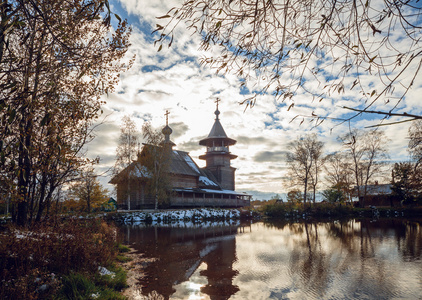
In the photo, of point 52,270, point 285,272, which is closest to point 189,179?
point 285,272

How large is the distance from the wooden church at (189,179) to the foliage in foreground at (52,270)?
23.5 m

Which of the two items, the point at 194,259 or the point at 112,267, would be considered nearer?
the point at 112,267

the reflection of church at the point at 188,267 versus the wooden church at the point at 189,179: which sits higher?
the wooden church at the point at 189,179

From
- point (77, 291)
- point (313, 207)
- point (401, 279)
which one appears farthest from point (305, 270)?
point (313, 207)

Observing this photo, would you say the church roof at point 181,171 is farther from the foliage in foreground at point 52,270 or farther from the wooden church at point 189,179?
the foliage in foreground at point 52,270

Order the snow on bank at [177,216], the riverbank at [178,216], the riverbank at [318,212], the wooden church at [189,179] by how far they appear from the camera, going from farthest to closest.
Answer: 1. the riverbank at [318,212]
2. the wooden church at [189,179]
3. the snow on bank at [177,216]
4. the riverbank at [178,216]

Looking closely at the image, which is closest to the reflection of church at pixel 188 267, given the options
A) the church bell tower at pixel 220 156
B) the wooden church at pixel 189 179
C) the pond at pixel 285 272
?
the pond at pixel 285 272

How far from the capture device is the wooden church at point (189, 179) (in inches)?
1208

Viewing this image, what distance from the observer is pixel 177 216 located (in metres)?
29.6

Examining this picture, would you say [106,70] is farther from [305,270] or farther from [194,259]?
[305,270]

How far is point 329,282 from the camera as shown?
21.1 feet

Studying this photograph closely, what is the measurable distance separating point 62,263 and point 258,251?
7.54m

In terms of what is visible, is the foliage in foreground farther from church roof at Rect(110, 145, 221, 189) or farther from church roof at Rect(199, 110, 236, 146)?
church roof at Rect(199, 110, 236, 146)

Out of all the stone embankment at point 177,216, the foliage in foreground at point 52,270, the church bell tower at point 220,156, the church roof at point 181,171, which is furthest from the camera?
the church bell tower at point 220,156
